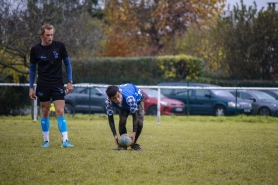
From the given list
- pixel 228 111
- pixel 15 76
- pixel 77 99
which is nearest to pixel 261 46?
pixel 228 111

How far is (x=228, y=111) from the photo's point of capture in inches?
1069

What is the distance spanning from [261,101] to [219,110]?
204 cm

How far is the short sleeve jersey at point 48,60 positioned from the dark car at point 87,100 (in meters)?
16.8

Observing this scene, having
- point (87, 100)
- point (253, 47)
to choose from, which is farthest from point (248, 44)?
point (87, 100)

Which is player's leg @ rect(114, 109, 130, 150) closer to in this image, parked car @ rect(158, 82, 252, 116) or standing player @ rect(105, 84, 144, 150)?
standing player @ rect(105, 84, 144, 150)

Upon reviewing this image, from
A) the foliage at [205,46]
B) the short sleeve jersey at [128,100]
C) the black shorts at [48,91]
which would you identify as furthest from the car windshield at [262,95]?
the black shorts at [48,91]

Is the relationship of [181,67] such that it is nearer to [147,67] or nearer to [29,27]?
[147,67]

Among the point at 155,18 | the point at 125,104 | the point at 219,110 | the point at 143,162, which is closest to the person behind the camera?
the point at 143,162

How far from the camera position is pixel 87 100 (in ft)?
91.9

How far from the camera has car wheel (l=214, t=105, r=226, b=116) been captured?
27297 mm

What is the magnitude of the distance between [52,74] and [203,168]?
12.8ft

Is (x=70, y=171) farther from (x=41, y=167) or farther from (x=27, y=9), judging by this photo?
(x=27, y=9)

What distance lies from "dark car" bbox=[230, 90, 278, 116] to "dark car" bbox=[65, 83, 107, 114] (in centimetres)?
649

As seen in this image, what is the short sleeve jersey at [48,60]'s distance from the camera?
35.9 ft
